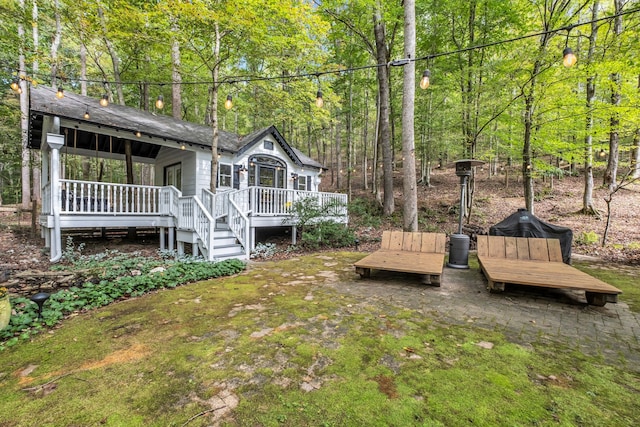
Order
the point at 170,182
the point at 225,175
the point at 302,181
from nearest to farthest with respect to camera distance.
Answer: the point at 225,175
the point at 170,182
the point at 302,181

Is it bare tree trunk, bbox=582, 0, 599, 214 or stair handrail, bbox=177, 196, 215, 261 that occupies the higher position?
bare tree trunk, bbox=582, 0, 599, 214

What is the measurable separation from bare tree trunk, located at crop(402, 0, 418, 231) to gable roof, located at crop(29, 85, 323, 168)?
6.77 metres

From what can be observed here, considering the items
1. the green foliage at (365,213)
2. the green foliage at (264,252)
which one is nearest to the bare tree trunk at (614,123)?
the green foliage at (365,213)

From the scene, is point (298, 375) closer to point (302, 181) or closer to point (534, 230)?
point (534, 230)

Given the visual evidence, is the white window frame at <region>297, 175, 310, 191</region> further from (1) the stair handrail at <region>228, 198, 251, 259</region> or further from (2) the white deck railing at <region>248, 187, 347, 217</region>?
(1) the stair handrail at <region>228, 198, 251, 259</region>

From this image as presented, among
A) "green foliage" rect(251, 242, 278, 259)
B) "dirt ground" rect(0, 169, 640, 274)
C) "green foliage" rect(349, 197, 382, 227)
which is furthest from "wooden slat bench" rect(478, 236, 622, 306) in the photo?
"green foliage" rect(349, 197, 382, 227)

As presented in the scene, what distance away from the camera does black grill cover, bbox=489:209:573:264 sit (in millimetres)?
6711

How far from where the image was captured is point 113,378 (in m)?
2.18

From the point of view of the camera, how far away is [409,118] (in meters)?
6.86

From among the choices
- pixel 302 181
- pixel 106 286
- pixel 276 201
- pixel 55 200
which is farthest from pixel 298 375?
pixel 302 181

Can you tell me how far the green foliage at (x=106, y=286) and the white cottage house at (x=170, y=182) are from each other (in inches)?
37.4

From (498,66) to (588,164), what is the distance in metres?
5.85

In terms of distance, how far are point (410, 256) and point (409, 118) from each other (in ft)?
12.0

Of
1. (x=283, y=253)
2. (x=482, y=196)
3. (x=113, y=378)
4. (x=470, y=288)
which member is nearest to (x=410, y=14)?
(x=470, y=288)
